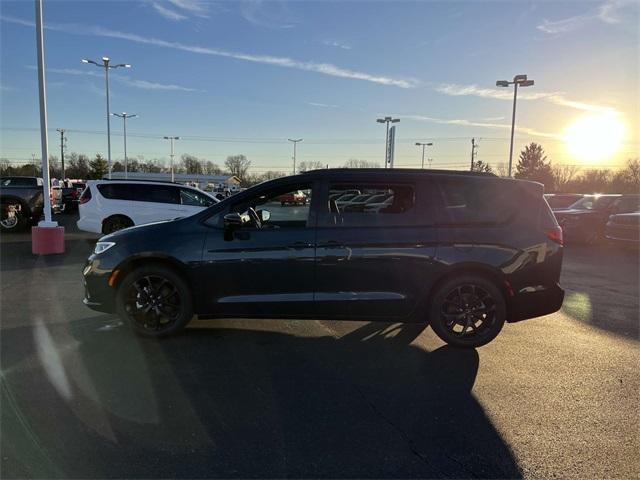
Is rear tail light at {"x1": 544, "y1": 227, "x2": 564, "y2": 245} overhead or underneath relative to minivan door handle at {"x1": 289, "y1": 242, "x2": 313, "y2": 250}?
overhead

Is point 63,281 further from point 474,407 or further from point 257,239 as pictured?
point 474,407

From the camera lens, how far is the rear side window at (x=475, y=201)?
196 inches

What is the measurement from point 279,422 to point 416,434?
3.20ft

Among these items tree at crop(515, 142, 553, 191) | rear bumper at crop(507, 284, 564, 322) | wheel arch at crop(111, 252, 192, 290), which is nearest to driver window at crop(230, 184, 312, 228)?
wheel arch at crop(111, 252, 192, 290)

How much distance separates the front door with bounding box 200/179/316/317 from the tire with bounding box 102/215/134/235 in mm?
8483

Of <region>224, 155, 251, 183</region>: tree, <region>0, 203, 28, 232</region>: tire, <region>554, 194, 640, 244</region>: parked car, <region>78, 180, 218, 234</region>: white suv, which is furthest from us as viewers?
<region>224, 155, 251, 183</region>: tree

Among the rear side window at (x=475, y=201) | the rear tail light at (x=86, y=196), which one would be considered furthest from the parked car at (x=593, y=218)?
the rear tail light at (x=86, y=196)

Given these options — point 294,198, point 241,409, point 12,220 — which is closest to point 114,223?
point 12,220

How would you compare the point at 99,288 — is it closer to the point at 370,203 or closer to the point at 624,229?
the point at 370,203

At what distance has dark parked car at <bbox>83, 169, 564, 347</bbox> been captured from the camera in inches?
192

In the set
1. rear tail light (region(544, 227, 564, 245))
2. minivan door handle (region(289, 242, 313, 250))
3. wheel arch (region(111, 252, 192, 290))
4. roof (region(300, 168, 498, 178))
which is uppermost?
roof (region(300, 168, 498, 178))

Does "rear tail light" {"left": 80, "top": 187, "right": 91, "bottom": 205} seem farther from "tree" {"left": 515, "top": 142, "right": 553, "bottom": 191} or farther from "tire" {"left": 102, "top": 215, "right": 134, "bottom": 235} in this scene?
"tree" {"left": 515, "top": 142, "right": 553, "bottom": 191}

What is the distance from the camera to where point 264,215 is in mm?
5332

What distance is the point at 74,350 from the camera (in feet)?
15.4
